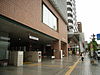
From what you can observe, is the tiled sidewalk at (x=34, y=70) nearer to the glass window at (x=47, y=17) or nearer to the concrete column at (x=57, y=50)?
the glass window at (x=47, y=17)

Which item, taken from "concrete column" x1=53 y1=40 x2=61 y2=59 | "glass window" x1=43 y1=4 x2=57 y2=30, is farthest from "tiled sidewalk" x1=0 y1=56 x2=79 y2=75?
"concrete column" x1=53 y1=40 x2=61 y2=59

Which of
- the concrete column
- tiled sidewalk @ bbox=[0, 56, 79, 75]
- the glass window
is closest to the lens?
tiled sidewalk @ bbox=[0, 56, 79, 75]

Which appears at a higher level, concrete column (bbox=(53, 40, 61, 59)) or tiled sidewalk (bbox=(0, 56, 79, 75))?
concrete column (bbox=(53, 40, 61, 59))

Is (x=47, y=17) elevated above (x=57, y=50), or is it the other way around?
(x=47, y=17)

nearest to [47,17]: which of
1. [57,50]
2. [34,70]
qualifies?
[57,50]

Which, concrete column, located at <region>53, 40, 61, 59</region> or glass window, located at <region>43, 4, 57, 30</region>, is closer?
glass window, located at <region>43, 4, 57, 30</region>

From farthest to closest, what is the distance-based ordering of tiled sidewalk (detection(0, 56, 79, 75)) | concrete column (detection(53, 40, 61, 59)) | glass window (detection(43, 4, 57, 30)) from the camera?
concrete column (detection(53, 40, 61, 59)), glass window (detection(43, 4, 57, 30)), tiled sidewalk (detection(0, 56, 79, 75))

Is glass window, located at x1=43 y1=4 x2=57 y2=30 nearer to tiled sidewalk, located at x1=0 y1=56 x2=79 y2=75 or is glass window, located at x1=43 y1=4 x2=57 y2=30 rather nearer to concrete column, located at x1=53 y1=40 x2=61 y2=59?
concrete column, located at x1=53 y1=40 x2=61 y2=59

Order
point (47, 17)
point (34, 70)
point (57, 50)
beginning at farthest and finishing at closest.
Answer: point (57, 50) < point (47, 17) < point (34, 70)

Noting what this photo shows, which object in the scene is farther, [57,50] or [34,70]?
[57,50]

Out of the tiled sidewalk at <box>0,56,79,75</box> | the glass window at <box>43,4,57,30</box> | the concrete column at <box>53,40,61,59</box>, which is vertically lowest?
the tiled sidewalk at <box>0,56,79,75</box>

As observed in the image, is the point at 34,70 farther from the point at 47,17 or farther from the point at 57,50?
the point at 57,50

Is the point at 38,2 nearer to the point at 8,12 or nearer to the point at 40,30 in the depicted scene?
the point at 40,30

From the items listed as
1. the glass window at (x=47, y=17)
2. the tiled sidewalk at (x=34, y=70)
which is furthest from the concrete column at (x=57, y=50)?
the tiled sidewalk at (x=34, y=70)
